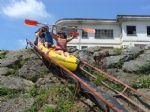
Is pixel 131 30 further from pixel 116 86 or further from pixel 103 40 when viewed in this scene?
pixel 116 86

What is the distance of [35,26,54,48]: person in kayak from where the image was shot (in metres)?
21.8

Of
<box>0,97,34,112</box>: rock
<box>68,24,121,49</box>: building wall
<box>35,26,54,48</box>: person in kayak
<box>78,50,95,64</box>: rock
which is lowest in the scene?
<box>0,97,34,112</box>: rock

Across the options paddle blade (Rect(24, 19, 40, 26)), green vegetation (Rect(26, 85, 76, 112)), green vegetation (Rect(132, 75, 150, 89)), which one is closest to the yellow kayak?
green vegetation (Rect(26, 85, 76, 112))

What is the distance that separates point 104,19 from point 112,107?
37.8 metres

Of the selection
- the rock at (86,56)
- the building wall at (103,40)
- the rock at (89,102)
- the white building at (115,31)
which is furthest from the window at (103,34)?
the rock at (89,102)

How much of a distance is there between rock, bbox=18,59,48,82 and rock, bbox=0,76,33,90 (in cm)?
55

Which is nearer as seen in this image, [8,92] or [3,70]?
[8,92]

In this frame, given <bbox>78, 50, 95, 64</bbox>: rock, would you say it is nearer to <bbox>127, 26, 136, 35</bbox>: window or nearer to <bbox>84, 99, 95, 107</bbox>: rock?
<bbox>84, 99, 95, 107</bbox>: rock

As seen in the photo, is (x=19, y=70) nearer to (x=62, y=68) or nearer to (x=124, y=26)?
(x=62, y=68)

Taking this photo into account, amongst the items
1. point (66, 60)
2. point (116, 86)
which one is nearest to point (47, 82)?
point (66, 60)

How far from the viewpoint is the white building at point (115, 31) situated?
51.7 meters

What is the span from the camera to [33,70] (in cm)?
2047

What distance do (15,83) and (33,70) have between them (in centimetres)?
174

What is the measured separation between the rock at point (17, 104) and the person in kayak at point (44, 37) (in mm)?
4677
